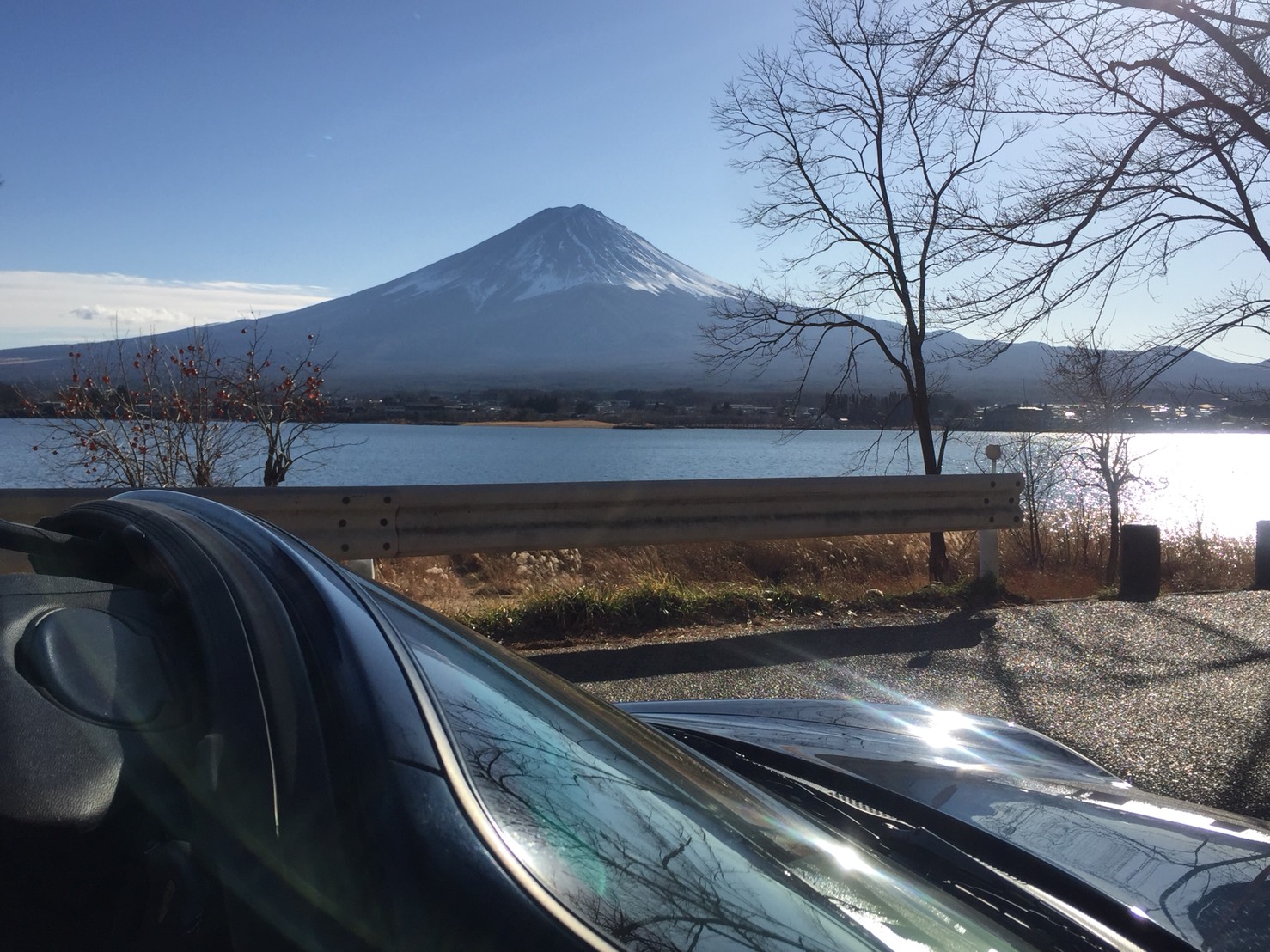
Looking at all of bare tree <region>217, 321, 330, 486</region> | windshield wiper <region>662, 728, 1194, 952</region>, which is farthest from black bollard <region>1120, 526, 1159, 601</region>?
bare tree <region>217, 321, 330, 486</region>

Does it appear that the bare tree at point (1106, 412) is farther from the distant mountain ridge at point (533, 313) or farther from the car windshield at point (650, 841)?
the distant mountain ridge at point (533, 313)

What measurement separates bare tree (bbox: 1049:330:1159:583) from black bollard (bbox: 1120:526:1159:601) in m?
1.80

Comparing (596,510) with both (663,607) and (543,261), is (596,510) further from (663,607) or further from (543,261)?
(543,261)

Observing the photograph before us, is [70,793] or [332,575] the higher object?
[332,575]

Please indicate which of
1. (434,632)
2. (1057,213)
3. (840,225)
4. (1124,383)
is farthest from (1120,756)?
(840,225)

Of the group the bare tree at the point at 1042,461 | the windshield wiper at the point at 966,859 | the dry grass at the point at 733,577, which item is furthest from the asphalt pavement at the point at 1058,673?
the bare tree at the point at 1042,461

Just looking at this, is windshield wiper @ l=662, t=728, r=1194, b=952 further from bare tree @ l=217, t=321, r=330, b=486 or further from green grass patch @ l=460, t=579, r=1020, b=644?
bare tree @ l=217, t=321, r=330, b=486

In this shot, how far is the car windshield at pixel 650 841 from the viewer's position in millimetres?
965

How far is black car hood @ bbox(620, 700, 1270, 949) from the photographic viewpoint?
63.3 inches

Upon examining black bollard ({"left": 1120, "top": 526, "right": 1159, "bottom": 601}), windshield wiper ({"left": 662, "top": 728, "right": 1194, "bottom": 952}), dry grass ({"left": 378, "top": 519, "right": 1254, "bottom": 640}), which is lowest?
dry grass ({"left": 378, "top": 519, "right": 1254, "bottom": 640})

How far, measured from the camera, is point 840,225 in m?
10.7

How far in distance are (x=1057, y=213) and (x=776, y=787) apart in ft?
24.6

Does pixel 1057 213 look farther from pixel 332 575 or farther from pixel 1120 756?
pixel 332 575

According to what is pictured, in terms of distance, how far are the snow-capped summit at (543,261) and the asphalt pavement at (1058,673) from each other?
12204 cm
